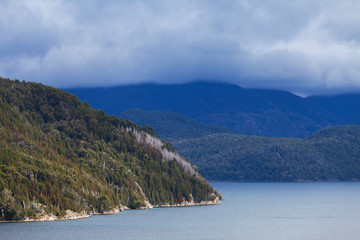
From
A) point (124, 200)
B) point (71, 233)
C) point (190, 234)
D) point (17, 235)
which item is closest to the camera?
point (17, 235)

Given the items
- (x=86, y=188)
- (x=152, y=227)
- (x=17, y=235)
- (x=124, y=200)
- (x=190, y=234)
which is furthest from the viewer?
(x=124, y=200)

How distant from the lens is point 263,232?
157m

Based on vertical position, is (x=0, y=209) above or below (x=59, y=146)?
below

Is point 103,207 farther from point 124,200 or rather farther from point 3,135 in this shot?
point 3,135

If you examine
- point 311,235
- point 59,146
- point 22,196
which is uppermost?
point 59,146

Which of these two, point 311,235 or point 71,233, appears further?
point 311,235

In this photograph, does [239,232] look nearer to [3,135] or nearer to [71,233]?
[71,233]

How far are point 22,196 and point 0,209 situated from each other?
5.54 m

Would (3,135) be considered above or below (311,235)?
above

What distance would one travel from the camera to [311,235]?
151625 millimetres

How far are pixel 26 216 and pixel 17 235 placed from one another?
56.4 feet

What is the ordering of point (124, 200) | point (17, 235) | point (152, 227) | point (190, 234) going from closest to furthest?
point (17, 235), point (190, 234), point (152, 227), point (124, 200)

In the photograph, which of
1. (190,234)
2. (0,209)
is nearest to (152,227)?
(190,234)

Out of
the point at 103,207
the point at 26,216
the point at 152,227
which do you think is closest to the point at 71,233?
the point at 26,216
